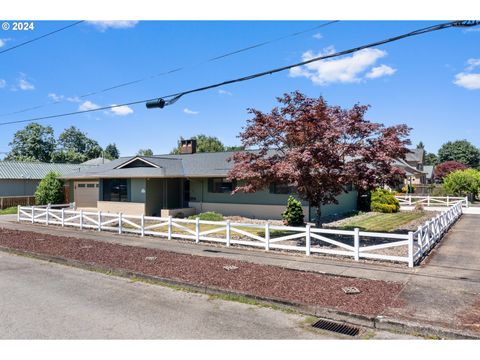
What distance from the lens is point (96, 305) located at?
7582 mm

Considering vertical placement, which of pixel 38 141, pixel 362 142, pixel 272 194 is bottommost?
pixel 272 194

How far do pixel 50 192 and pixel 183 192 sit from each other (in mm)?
13465

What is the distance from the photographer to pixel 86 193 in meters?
29.5

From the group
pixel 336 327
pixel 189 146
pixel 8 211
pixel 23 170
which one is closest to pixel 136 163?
pixel 189 146

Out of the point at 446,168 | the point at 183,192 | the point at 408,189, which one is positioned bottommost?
the point at 408,189

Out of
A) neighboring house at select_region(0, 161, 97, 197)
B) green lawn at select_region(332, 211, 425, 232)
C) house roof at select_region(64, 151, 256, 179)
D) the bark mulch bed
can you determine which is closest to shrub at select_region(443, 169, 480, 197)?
green lawn at select_region(332, 211, 425, 232)

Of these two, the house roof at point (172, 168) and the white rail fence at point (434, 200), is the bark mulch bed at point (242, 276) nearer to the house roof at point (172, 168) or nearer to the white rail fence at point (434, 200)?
the house roof at point (172, 168)

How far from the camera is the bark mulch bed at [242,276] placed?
24.8 ft

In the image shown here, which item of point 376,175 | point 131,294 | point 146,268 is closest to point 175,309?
point 131,294

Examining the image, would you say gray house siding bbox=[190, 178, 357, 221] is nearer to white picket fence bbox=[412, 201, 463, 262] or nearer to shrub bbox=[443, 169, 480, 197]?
white picket fence bbox=[412, 201, 463, 262]

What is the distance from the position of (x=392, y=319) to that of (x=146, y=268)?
21.9 feet

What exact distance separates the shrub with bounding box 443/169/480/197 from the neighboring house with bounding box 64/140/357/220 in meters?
14.2

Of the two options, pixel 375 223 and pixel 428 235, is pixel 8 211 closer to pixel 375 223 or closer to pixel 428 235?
pixel 375 223

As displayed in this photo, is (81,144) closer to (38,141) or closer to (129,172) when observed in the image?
(38,141)
